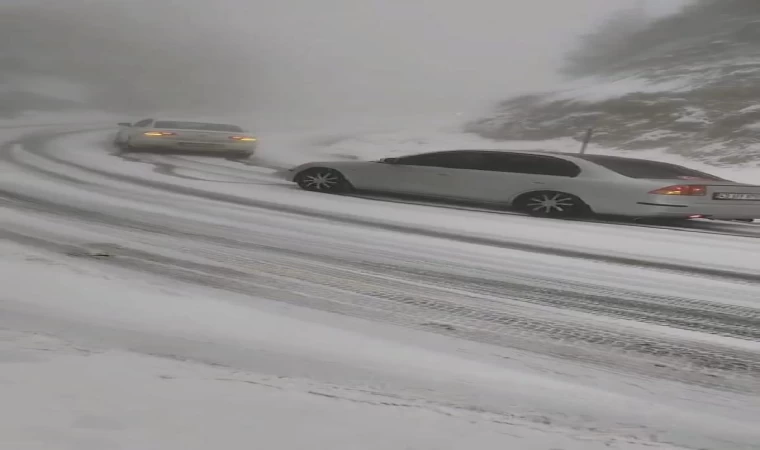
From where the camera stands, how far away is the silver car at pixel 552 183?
621 cm

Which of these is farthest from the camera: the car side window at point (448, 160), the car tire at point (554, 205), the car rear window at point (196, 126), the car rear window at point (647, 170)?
the car rear window at point (196, 126)

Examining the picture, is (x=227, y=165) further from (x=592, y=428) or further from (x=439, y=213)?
(x=592, y=428)

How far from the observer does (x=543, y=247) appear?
199 inches

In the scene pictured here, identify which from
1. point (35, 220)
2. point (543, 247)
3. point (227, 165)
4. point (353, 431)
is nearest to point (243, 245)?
point (35, 220)

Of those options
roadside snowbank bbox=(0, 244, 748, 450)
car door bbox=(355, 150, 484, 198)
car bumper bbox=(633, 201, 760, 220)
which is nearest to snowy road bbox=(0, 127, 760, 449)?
roadside snowbank bbox=(0, 244, 748, 450)

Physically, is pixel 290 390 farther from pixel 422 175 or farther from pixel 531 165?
pixel 422 175

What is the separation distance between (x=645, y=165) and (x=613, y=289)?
3.30 metres

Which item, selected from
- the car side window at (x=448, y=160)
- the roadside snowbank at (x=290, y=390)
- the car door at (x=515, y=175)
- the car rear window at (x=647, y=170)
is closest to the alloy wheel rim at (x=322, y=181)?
the car side window at (x=448, y=160)

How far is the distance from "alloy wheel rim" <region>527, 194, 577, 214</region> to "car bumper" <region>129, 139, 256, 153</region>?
262 inches

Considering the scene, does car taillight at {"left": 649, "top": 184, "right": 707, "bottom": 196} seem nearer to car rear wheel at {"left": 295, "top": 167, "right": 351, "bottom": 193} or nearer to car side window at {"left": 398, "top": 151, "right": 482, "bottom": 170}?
car side window at {"left": 398, "top": 151, "right": 482, "bottom": 170}

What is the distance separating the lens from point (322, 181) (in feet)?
26.2

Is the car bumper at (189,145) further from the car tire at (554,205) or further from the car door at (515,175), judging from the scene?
the car tire at (554,205)

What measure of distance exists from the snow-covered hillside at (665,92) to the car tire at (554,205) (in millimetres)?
5900

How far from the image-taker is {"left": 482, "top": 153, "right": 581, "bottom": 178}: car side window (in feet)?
22.1
